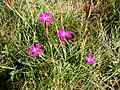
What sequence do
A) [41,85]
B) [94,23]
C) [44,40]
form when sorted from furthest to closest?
1. [94,23]
2. [44,40]
3. [41,85]

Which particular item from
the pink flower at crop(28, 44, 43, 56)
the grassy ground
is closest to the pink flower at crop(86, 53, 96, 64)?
the grassy ground

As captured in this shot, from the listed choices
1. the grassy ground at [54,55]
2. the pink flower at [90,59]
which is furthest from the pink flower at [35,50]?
the pink flower at [90,59]

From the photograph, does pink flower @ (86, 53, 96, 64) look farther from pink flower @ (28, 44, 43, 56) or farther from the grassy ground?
pink flower @ (28, 44, 43, 56)

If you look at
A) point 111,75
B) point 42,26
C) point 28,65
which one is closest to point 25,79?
point 28,65

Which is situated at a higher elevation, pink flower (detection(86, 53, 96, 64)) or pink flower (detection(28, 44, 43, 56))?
pink flower (detection(28, 44, 43, 56))

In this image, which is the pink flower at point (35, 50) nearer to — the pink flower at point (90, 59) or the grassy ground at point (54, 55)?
the grassy ground at point (54, 55)

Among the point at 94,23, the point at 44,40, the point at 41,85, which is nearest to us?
the point at 41,85

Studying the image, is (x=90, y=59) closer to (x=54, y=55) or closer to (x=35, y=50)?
(x=54, y=55)

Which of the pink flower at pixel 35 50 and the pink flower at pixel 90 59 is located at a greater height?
the pink flower at pixel 35 50

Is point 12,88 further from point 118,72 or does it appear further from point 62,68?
point 118,72
